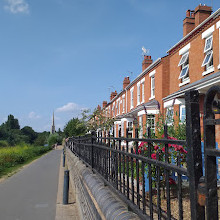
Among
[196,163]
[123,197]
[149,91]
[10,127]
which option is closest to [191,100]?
[196,163]

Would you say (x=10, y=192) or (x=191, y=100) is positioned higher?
(x=191, y=100)

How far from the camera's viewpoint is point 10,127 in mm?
147875

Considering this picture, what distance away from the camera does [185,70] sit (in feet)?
44.3

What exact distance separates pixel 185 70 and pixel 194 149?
1267 cm

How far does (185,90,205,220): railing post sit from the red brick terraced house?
20.8 ft

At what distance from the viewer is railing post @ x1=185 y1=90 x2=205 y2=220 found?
5.00ft

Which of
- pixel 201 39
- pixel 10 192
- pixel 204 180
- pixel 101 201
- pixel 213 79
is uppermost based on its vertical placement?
pixel 201 39

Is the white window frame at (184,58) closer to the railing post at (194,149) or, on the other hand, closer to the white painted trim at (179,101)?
the white painted trim at (179,101)

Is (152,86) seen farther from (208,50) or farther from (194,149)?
(194,149)

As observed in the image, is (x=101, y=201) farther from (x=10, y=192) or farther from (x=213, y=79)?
(x=10, y=192)

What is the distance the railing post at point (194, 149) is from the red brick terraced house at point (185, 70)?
6.34 m

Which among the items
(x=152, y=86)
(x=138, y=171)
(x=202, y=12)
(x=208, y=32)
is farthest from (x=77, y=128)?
(x=138, y=171)

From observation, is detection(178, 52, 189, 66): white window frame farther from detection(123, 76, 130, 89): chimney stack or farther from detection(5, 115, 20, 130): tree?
detection(5, 115, 20, 130): tree

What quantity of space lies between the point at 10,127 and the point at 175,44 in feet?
483
